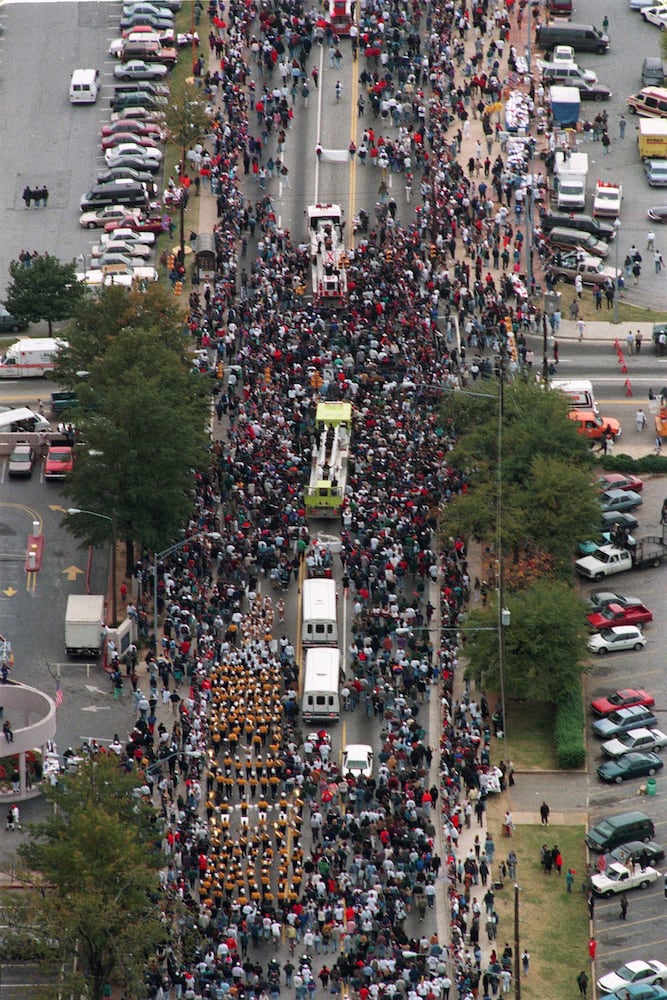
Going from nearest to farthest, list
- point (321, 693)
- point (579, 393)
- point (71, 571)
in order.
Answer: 1. point (321, 693)
2. point (71, 571)
3. point (579, 393)

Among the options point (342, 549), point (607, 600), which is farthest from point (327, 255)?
point (607, 600)

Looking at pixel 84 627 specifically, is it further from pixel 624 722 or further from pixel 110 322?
pixel 624 722

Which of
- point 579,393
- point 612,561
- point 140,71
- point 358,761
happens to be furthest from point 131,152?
point 358,761

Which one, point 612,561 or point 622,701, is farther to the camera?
point 612,561

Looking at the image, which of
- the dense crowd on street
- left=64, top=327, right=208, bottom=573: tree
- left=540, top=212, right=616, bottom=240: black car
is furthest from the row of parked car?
left=540, top=212, right=616, bottom=240: black car

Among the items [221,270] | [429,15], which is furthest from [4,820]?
[429,15]

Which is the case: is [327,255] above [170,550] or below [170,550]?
above

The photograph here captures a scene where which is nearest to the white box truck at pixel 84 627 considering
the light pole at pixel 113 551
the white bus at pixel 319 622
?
the light pole at pixel 113 551

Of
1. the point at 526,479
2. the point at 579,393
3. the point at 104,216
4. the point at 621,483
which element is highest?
the point at 104,216

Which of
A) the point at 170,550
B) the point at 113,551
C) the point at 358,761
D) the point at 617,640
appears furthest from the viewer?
the point at 113,551
